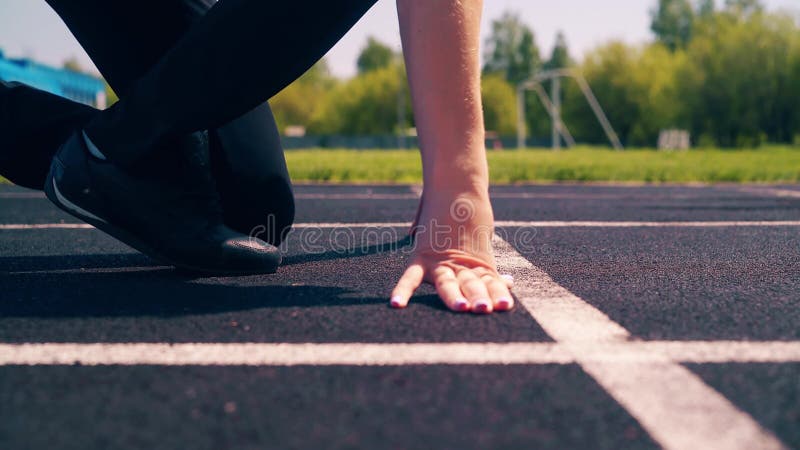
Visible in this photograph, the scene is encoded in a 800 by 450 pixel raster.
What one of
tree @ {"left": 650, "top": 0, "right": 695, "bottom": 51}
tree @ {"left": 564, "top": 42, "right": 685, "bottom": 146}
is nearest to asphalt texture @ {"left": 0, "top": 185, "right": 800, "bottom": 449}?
tree @ {"left": 564, "top": 42, "right": 685, "bottom": 146}

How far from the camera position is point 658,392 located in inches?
47.0

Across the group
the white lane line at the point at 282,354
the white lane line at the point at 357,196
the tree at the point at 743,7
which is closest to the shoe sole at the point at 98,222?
the white lane line at the point at 282,354

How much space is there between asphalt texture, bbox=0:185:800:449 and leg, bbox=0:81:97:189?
1.07 ft

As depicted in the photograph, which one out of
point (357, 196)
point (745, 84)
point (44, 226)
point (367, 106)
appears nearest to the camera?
point (44, 226)

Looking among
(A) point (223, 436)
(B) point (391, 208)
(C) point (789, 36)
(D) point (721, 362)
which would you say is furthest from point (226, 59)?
(C) point (789, 36)

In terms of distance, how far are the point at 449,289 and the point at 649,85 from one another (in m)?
69.1

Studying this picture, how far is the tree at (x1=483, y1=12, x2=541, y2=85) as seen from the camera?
3526 inches

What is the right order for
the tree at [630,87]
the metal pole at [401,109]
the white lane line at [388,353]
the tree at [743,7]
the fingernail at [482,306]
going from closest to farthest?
the white lane line at [388,353] → the fingernail at [482,306] → the tree at [743,7] → the tree at [630,87] → the metal pole at [401,109]

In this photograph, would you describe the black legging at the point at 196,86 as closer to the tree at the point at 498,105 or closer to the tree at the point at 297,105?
the tree at the point at 498,105

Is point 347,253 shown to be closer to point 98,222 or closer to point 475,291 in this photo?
point 98,222

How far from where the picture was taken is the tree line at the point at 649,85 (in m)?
44.5

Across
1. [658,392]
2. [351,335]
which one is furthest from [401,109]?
[658,392]

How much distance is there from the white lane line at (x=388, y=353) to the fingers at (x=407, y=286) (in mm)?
333

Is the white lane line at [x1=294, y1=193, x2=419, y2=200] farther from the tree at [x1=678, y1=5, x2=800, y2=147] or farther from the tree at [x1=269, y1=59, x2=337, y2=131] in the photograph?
the tree at [x1=269, y1=59, x2=337, y2=131]
